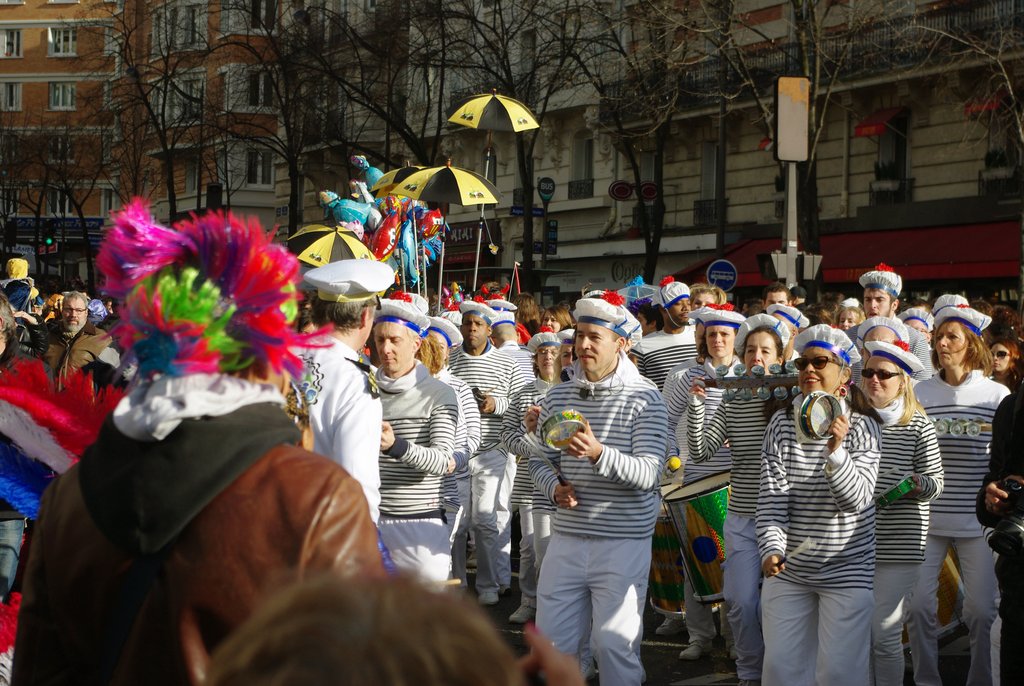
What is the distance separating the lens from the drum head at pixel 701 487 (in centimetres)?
734

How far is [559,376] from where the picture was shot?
9.61 meters

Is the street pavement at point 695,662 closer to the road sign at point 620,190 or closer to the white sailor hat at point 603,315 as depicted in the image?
the white sailor hat at point 603,315

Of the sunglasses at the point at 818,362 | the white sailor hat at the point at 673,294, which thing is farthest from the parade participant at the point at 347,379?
the white sailor hat at the point at 673,294

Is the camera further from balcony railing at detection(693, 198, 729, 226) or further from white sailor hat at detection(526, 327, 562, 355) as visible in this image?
balcony railing at detection(693, 198, 729, 226)

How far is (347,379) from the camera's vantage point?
4320 mm

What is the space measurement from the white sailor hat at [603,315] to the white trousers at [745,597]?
146cm

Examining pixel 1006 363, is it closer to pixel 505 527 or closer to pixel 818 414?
pixel 818 414

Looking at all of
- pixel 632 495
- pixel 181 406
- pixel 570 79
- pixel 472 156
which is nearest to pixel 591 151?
pixel 472 156

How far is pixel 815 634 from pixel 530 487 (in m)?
3.64

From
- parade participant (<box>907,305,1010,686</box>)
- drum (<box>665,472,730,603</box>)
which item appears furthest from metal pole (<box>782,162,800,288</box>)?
drum (<box>665,472,730,603</box>)

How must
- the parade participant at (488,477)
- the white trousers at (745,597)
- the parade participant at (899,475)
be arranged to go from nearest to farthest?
1. the parade participant at (899,475)
2. the white trousers at (745,597)
3. the parade participant at (488,477)

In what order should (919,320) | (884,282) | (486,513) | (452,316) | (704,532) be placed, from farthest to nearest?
(452,316), (884,282), (919,320), (486,513), (704,532)

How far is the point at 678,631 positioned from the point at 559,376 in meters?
2.17

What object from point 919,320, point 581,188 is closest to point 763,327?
point 919,320
